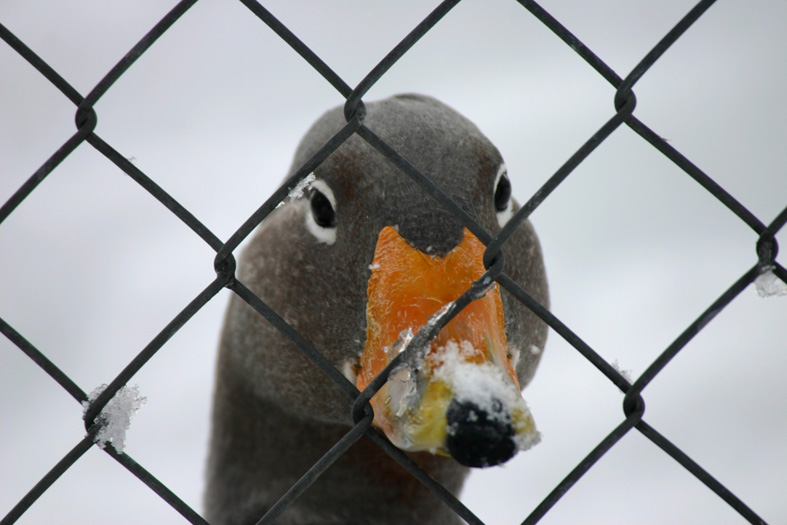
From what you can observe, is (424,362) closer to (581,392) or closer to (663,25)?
(581,392)

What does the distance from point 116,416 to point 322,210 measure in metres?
0.80

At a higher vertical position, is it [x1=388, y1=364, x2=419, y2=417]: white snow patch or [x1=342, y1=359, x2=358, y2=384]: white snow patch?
[x1=342, y1=359, x2=358, y2=384]: white snow patch

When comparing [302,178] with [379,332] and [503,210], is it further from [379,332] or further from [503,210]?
[503,210]

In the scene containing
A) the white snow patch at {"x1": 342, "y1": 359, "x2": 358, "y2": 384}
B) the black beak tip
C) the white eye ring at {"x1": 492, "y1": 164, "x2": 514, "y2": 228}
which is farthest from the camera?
the white eye ring at {"x1": 492, "y1": 164, "x2": 514, "y2": 228}

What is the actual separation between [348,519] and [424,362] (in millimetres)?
1135

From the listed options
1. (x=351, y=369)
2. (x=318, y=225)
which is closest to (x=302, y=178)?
(x=351, y=369)

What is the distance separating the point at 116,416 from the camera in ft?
3.25

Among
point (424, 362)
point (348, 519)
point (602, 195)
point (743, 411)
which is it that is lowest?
point (424, 362)

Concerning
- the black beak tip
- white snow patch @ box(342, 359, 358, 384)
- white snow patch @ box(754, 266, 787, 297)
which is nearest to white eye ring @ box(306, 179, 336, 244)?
white snow patch @ box(342, 359, 358, 384)

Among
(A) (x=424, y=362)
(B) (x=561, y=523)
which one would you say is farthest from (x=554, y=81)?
(A) (x=424, y=362)

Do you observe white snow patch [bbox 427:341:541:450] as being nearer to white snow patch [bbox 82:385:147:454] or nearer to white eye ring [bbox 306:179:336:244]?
white snow patch [bbox 82:385:147:454]

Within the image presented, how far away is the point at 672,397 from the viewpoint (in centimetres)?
365

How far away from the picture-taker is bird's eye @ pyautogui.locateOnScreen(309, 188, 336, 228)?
5.46 ft

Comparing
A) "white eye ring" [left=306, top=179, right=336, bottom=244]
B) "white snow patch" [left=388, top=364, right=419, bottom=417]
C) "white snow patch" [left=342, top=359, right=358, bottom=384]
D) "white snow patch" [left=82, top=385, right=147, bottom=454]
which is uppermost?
"white eye ring" [left=306, top=179, right=336, bottom=244]
